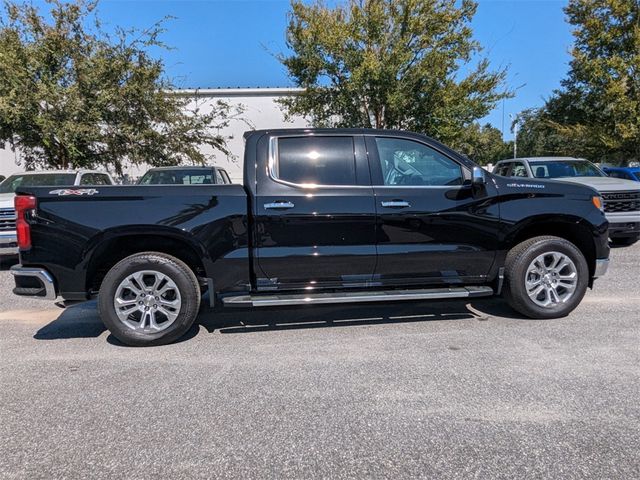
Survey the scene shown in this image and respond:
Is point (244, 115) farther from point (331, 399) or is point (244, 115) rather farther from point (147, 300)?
point (331, 399)

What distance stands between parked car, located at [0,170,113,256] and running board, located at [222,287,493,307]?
516 cm

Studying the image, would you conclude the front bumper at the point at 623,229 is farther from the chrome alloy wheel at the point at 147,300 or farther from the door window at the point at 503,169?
the chrome alloy wheel at the point at 147,300

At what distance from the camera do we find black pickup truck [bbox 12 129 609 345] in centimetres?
452

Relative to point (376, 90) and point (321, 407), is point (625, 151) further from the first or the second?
point (321, 407)

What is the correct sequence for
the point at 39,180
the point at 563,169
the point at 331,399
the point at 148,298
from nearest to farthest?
the point at 331,399 → the point at 148,298 → the point at 39,180 → the point at 563,169

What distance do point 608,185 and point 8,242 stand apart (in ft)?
35.6

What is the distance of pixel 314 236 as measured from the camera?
4.75 m

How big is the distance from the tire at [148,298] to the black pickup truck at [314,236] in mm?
11

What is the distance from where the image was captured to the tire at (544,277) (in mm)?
5129

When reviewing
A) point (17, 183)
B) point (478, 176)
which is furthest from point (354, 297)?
point (17, 183)

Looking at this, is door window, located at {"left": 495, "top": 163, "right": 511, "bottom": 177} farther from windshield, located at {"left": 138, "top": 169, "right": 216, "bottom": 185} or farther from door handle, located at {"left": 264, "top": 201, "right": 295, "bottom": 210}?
door handle, located at {"left": 264, "top": 201, "right": 295, "bottom": 210}

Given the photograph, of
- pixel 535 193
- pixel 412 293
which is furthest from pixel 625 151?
pixel 412 293

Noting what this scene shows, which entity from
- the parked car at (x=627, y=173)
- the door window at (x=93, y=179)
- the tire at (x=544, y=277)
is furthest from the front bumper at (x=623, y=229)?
the door window at (x=93, y=179)

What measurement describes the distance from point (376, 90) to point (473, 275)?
11346 mm
